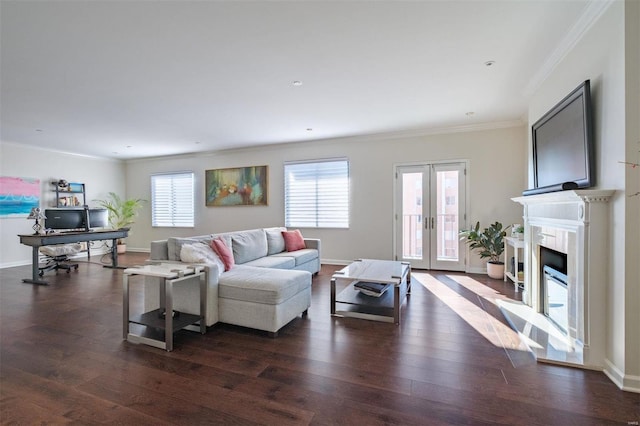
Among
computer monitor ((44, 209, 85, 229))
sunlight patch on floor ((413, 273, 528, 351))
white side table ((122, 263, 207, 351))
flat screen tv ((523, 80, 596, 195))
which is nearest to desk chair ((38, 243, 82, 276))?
computer monitor ((44, 209, 85, 229))

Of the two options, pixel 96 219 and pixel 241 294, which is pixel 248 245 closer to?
pixel 241 294

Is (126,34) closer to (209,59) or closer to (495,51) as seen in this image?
(209,59)

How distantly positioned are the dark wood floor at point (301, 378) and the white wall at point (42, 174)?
409 cm

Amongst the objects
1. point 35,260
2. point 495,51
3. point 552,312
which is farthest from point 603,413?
point 35,260

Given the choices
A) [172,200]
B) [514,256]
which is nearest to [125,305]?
[514,256]

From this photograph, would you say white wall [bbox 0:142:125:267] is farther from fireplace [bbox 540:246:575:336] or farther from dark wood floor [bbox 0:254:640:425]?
fireplace [bbox 540:246:575:336]

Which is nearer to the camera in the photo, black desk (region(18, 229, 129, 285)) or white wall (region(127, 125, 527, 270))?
black desk (region(18, 229, 129, 285))

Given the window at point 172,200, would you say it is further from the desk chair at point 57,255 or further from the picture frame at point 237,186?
the desk chair at point 57,255

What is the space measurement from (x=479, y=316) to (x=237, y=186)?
5.55 m

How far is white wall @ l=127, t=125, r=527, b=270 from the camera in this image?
490 cm

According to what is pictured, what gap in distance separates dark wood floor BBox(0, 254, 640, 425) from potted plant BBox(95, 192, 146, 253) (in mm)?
4665

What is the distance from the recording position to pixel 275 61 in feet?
9.19

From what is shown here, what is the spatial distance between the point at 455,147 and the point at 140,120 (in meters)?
5.36

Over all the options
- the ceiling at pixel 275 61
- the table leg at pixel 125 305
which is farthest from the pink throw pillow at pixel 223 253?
the ceiling at pixel 275 61
